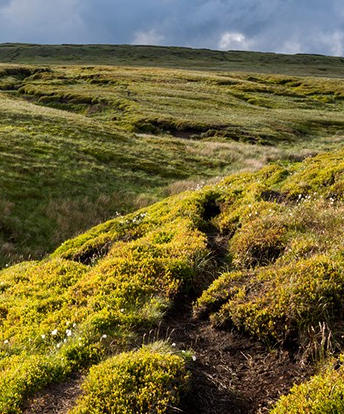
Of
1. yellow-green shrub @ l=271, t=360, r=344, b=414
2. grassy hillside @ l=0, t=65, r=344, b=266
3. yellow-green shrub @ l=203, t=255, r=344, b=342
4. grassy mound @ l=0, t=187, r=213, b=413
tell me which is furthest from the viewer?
grassy hillside @ l=0, t=65, r=344, b=266

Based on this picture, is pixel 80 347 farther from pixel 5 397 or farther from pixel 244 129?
pixel 244 129

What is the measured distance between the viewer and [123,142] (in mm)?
46500

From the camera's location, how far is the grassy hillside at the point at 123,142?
25.0 meters

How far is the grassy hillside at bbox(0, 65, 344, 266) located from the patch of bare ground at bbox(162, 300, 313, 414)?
11163mm

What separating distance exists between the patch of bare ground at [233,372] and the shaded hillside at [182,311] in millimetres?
21

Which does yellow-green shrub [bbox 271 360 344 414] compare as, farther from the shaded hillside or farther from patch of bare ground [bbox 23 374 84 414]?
patch of bare ground [bbox 23 374 84 414]

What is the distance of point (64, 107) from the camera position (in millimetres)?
75625

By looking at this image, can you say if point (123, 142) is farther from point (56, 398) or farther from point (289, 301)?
point (56, 398)

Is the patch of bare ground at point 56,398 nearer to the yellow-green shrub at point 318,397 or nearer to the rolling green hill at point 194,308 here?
the rolling green hill at point 194,308

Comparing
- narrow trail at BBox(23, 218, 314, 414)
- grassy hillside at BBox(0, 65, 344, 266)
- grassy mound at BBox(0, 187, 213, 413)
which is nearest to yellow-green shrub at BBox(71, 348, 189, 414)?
narrow trail at BBox(23, 218, 314, 414)

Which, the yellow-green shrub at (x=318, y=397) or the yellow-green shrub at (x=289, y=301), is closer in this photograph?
the yellow-green shrub at (x=318, y=397)

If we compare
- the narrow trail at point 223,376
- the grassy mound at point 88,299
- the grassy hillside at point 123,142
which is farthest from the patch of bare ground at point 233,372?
the grassy hillside at point 123,142

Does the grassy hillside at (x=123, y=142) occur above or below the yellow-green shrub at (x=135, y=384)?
above

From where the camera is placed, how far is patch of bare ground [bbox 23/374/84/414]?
18.8ft
